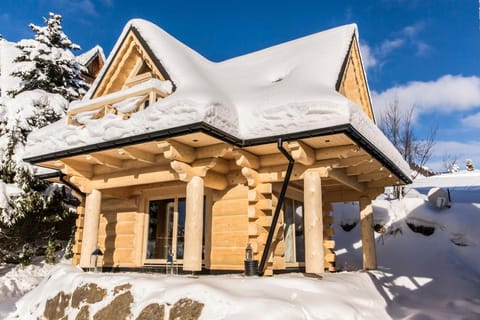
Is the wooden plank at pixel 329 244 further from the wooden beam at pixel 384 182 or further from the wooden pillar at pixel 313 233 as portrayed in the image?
the wooden pillar at pixel 313 233

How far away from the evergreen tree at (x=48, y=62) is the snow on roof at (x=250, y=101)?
6966mm

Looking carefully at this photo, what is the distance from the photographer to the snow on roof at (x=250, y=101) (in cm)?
708

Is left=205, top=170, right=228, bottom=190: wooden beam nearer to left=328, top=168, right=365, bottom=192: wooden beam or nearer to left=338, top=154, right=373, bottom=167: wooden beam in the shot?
left=328, top=168, right=365, bottom=192: wooden beam

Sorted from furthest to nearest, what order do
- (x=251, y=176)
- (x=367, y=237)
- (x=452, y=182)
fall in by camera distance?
(x=452, y=182) → (x=367, y=237) → (x=251, y=176)

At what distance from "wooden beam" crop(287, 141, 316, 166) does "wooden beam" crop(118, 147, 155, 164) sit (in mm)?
3283

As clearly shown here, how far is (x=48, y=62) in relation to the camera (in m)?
17.0

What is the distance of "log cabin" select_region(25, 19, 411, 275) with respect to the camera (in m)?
7.45

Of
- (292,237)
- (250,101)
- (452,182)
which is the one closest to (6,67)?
(250,101)

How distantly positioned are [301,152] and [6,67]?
1940cm

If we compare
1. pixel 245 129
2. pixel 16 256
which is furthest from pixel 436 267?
pixel 16 256

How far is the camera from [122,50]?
10906mm

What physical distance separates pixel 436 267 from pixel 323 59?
910cm

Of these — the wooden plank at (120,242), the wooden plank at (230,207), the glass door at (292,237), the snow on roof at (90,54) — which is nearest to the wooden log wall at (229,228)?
the wooden plank at (230,207)

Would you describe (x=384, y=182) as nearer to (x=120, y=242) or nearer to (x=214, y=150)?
(x=214, y=150)
